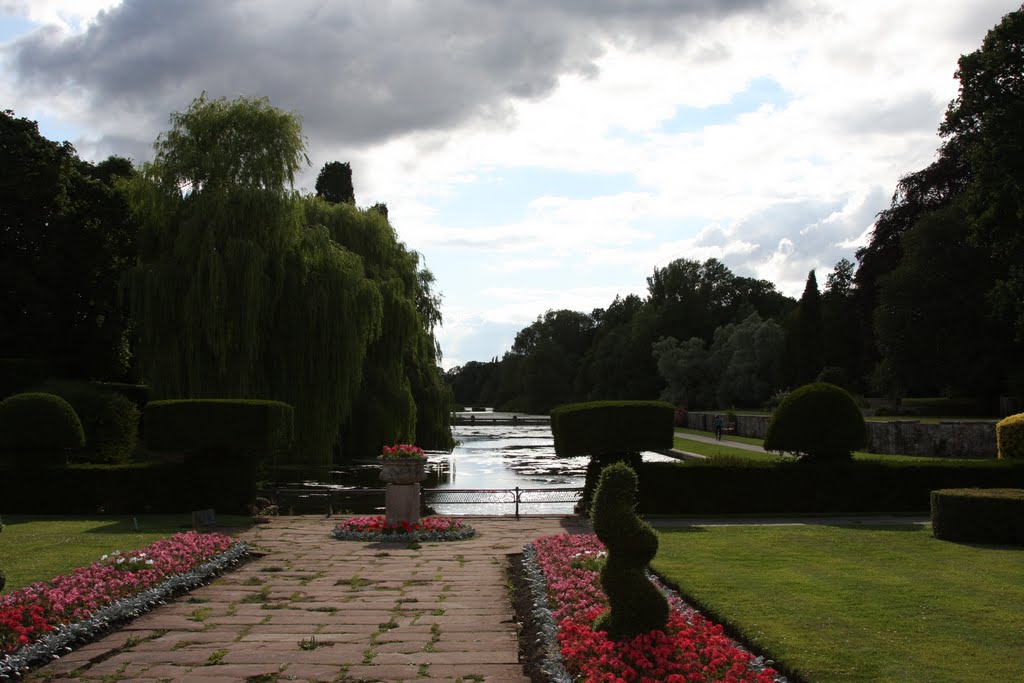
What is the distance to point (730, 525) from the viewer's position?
15766mm

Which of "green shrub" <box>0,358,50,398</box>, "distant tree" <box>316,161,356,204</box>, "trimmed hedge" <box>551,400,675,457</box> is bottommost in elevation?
"trimmed hedge" <box>551,400,675,457</box>

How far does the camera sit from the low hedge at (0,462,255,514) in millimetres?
17594

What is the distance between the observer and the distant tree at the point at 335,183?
3772 centimetres

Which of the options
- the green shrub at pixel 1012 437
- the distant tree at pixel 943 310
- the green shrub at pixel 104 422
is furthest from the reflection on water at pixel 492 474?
the distant tree at pixel 943 310

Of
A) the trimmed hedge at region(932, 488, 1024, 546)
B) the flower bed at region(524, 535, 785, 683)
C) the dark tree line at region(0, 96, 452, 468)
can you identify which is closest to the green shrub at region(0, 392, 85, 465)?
the dark tree line at region(0, 96, 452, 468)

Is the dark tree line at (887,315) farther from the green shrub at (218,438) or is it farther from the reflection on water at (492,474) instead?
the green shrub at (218,438)

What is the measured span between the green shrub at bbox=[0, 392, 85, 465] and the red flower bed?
282 inches

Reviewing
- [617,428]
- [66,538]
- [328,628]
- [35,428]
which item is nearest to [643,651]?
[328,628]

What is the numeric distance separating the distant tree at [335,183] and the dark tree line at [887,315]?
22.3m

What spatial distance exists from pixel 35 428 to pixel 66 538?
202 inches

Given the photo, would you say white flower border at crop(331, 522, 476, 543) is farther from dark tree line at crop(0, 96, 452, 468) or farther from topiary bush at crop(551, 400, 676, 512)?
dark tree line at crop(0, 96, 452, 468)

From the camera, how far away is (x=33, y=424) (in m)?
17.7

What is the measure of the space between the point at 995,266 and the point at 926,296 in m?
3.05

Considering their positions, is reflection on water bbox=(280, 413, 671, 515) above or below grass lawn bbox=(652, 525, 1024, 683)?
below
